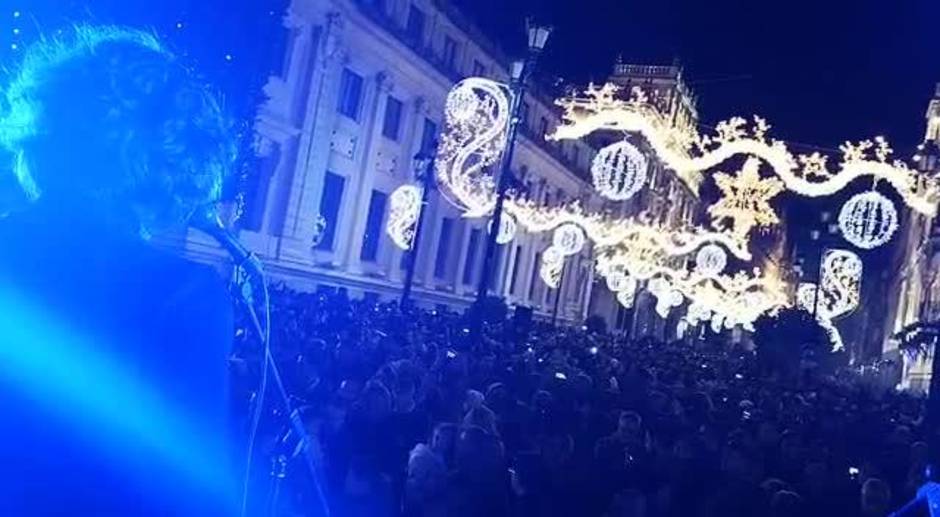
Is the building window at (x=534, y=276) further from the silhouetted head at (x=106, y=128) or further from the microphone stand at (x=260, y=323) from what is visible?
the silhouetted head at (x=106, y=128)

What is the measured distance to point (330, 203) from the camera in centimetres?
3412

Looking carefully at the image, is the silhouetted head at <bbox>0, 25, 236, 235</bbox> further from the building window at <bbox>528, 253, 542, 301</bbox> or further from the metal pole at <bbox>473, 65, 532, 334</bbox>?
the building window at <bbox>528, 253, 542, 301</bbox>

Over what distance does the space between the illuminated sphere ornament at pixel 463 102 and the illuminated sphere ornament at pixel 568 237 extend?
657 inches

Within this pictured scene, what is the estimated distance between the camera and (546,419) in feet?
29.3

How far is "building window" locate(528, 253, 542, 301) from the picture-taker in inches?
2311

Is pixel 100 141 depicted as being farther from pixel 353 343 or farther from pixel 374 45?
pixel 374 45

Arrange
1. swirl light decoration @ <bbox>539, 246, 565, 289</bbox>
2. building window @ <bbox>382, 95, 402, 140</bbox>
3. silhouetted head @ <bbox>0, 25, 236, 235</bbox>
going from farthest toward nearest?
swirl light decoration @ <bbox>539, 246, 565, 289</bbox> → building window @ <bbox>382, 95, 402, 140</bbox> → silhouetted head @ <bbox>0, 25, 236, 235</bbox>

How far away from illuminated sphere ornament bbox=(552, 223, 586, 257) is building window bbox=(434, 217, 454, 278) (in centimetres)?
779

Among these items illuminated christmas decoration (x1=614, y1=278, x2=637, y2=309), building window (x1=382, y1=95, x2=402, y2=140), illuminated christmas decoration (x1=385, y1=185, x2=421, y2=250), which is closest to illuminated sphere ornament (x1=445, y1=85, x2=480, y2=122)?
illuminated christmas decoration (x1=385, y1=185, x2=421, y2=250)

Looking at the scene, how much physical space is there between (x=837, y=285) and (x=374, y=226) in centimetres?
2159

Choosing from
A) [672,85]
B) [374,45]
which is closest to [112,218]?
[374,45]

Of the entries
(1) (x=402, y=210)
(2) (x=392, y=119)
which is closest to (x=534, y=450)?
(1) (x=402, y=210)

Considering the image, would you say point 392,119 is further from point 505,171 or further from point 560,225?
point 505,171

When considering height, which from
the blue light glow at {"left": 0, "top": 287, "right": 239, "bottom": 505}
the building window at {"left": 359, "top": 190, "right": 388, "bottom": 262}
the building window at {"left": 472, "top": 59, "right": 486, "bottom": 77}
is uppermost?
the building window at {"left": 472, "top": 59, "right": 486, "bottom": 77}
